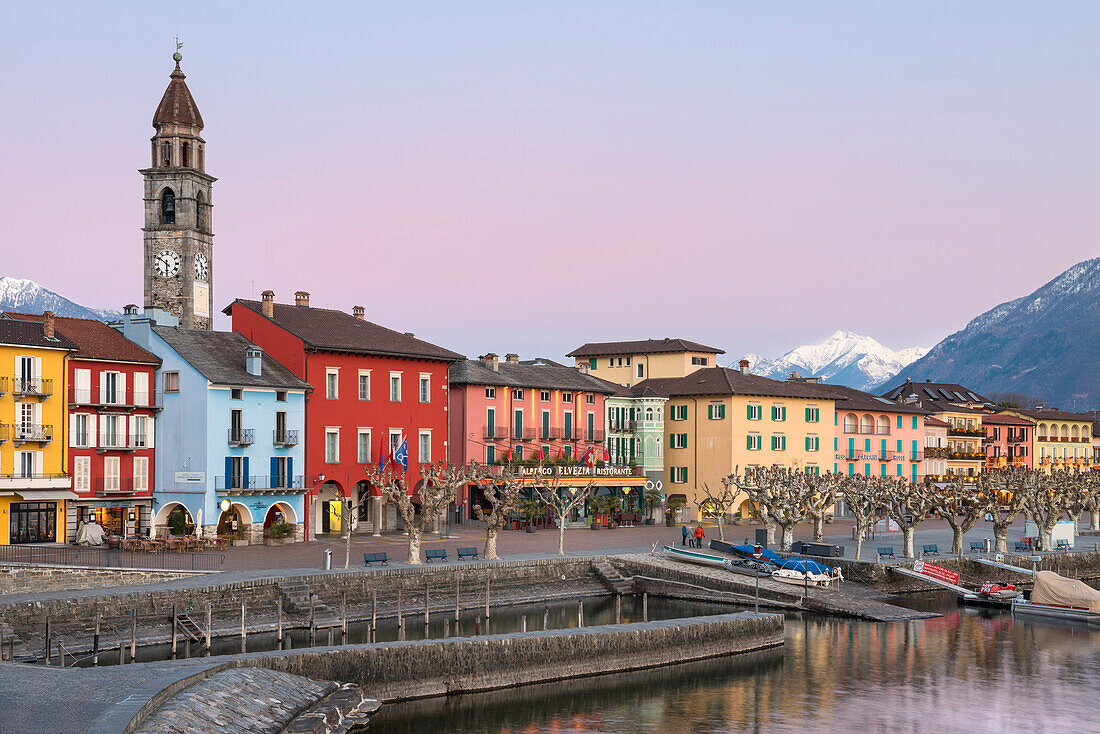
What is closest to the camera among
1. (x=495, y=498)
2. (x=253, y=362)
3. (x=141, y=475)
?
(x=141, y=475)

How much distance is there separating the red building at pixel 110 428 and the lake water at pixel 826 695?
32.3m

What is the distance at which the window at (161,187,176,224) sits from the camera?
337 feet

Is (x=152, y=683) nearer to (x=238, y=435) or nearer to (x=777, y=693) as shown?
(x=777, y=693)

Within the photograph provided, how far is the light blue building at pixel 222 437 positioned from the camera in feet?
220

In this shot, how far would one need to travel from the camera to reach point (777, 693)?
42344 millimetres

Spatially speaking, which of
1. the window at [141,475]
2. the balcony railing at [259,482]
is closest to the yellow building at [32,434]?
the window at [141,475]

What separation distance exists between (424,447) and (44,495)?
2490cm

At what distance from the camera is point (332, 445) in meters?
74.4

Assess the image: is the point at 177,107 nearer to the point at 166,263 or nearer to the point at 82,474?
the point at 166,263

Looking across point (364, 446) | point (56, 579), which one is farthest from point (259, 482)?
point (56, 579)

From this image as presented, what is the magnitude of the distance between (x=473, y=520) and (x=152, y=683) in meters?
55.1

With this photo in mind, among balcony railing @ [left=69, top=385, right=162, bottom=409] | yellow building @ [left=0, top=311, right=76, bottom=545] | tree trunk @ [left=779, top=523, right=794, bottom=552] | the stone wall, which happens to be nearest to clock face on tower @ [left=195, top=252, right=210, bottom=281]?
balcony railing @ [left=69, top=385, right=162, bottom=409]

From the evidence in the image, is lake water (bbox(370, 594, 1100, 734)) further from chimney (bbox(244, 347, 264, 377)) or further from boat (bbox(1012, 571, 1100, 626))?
chimney (bbox(244, 347, 264, 377))

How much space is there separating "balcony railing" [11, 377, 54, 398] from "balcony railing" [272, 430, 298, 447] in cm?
1241
